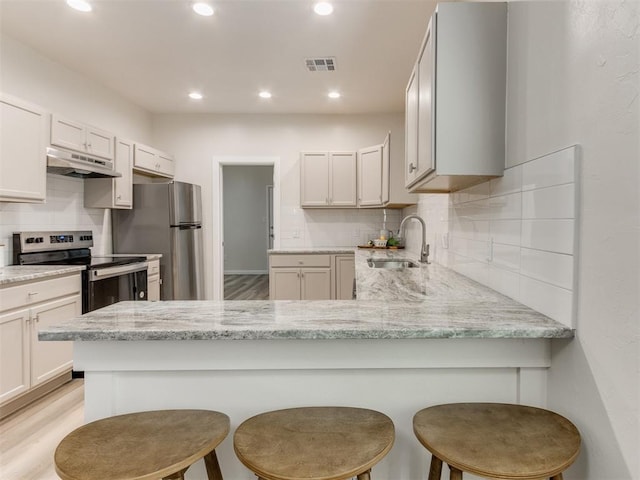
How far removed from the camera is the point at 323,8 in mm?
2555

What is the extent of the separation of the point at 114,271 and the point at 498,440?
318 cm

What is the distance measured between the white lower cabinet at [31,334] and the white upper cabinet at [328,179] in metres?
2.73

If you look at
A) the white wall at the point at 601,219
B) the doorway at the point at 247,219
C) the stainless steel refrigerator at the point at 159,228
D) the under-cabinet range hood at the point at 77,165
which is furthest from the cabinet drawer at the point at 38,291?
the doorway at the point at 247,219

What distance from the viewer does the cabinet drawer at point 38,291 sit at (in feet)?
7.71

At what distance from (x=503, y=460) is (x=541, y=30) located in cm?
131

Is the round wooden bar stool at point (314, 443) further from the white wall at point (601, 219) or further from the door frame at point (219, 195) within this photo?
the door frame at point (219, 195)

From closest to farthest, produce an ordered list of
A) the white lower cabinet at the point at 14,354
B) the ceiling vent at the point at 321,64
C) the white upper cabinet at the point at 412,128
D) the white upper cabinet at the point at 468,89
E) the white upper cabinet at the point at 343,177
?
the white upper cabinet at the point at 468,89, the white upper cabinet at the point at 412,128, the white lower cabinet at the point at 14,354, the ceiling vent at the point at 321,64, the white upper cabinet at the point at 343,177

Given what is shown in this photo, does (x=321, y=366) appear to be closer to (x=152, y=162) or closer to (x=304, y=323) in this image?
(x=304, y=323)

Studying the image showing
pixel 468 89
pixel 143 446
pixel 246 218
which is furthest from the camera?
pixel 246 218

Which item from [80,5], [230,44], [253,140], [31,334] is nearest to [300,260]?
[253,140]

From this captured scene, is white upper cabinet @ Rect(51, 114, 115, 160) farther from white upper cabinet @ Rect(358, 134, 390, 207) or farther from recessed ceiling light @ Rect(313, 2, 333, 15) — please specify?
white upper cabinet @ Rect(358, 134, 390, 207)

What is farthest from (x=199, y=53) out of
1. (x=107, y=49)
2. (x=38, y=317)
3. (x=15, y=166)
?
(x=38, y=317)

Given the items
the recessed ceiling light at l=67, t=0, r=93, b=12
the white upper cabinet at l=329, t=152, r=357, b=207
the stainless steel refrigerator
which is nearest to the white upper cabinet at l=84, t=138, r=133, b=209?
the stainless steel refrigerator

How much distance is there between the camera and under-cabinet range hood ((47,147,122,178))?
2941 mm
